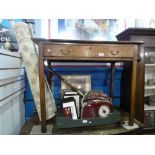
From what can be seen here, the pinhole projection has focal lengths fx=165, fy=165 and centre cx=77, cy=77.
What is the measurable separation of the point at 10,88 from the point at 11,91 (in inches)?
1.5

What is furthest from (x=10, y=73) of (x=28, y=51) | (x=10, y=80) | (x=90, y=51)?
(x=90, y=51)

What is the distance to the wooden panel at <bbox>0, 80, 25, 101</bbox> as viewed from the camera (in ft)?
3.96

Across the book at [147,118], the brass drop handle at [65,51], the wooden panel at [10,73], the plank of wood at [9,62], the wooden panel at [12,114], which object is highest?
the brass drop handle at [65,51]

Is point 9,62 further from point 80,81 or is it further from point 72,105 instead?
point 80,81

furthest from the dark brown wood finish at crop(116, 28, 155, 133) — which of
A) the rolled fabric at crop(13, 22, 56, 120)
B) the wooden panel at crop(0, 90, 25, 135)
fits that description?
the wooden panel at crop(0, 90, 25, 135)

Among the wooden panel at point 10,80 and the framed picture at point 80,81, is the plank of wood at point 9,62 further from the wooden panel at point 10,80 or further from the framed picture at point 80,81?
the framed picture at point 80,81

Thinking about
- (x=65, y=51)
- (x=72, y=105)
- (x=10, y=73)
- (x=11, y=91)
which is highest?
(x=65, y=51)

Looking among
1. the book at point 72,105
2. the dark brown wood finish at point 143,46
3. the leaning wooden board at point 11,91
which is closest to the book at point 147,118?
the dark brown wood finish at point 143,46

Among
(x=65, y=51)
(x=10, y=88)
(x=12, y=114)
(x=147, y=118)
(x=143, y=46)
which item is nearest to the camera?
(x=65, y=51)

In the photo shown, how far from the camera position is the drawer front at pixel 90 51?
45.4 inches

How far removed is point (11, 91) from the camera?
140 cm

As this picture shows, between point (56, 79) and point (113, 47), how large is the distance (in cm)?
82

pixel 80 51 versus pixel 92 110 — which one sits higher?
pixel 80 51
